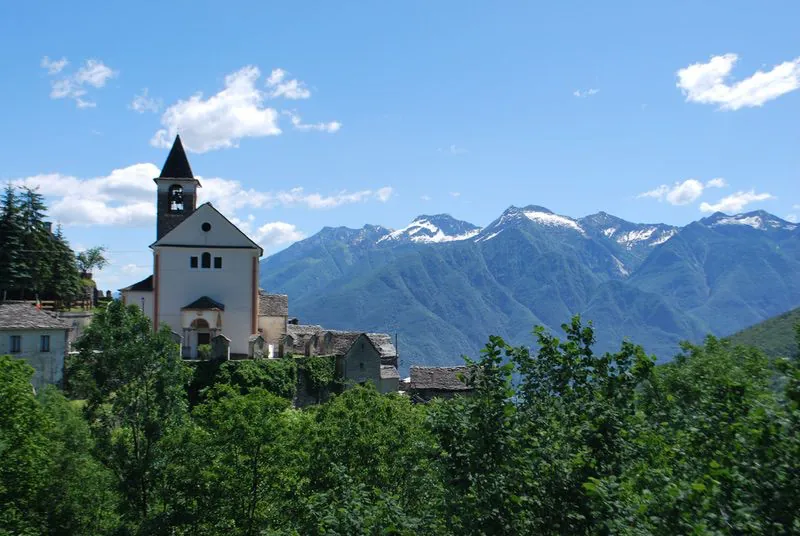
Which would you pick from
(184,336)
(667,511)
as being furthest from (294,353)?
(667,511)

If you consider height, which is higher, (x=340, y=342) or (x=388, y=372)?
(x=340, y=342)

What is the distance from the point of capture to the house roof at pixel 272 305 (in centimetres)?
6162

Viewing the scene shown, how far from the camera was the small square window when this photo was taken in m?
43.2

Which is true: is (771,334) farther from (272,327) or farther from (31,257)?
(31,257)

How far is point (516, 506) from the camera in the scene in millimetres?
10750

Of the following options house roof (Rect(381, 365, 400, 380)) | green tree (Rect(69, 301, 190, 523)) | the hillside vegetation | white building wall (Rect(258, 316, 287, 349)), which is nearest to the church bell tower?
white building wall (Rect(258, 316, 287, 349))

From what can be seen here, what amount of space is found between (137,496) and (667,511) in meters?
21.4

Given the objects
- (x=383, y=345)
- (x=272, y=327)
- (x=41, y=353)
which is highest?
(x=272, y=327)

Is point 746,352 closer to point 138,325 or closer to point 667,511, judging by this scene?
point 138,325

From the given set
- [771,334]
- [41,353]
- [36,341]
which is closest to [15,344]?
[36,341]

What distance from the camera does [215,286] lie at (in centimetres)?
5797

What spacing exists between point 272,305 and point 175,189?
1424 cm

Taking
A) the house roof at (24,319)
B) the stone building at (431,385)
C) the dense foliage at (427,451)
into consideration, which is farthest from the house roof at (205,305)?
the stone building at (431,385)

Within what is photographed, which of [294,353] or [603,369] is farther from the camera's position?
[294,353]
